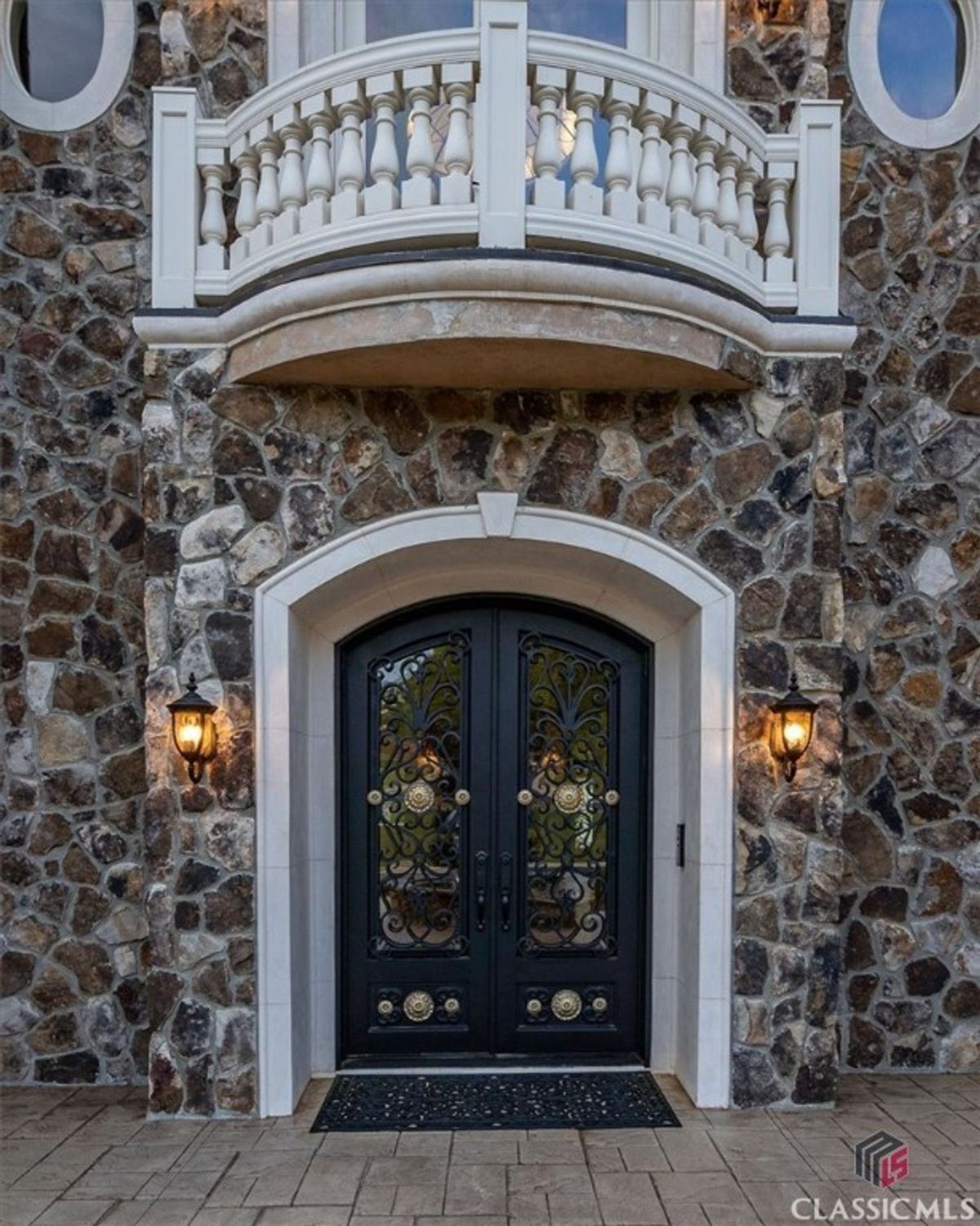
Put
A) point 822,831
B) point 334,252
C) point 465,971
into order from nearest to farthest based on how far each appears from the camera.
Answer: point 334,252 → point 822,831 → point 465,971

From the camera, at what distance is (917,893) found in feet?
16.1

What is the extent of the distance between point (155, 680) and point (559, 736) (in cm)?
193

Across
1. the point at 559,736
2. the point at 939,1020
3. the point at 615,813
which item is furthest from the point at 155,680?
the point at 939,1020

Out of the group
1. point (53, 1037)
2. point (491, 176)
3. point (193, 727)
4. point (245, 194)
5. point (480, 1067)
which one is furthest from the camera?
point (53, 1037)

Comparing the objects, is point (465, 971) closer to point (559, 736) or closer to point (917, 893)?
point (559, 736)

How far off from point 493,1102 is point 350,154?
13.6ft

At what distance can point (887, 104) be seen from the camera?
5070mm

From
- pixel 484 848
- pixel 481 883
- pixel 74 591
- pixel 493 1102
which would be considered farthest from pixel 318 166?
pixel 493 1102

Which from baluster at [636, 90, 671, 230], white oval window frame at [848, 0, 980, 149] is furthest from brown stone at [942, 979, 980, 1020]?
white oval window frame at [848, 0, 980, 149]

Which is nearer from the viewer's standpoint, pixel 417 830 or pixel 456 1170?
pixel 456 1170

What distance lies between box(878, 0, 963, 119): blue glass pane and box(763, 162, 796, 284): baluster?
1345mm

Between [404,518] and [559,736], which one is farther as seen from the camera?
[559,736]

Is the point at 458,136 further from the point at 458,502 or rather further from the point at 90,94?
the point at 90,94

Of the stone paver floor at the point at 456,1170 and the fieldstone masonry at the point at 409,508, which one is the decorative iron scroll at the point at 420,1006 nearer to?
the stone paver floor at the point at 456,1170
